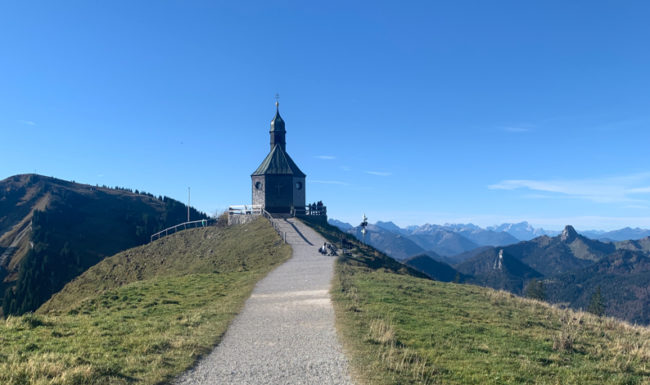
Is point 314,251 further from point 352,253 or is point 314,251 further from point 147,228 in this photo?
point 147,228

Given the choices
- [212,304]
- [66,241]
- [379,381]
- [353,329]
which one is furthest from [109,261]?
[66,241]

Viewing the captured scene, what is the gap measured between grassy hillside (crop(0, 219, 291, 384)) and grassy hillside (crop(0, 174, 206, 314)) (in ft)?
232

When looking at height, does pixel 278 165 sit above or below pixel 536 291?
above

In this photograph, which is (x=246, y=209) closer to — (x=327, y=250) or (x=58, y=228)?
(x=327, y=250)

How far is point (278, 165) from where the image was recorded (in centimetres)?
5916

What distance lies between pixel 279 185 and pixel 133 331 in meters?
44.2

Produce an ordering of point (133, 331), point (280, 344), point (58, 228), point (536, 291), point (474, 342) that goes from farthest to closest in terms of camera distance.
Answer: point (58, 228)
point (536, 291)
point (133, 331)
point (474, 342)
point (280, 344)

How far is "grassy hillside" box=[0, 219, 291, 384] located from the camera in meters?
9.95

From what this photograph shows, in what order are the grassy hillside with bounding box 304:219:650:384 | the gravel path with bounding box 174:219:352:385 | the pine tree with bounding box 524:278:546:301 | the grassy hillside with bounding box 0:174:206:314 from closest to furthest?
the gravel path with bounding box 174:219:352:385 < the grassy hillside with bounding box 304:219:650:384 < the grassy hillside with bounding box 0:174:206:314 < the pine tree with bounding box 524:278:546:301

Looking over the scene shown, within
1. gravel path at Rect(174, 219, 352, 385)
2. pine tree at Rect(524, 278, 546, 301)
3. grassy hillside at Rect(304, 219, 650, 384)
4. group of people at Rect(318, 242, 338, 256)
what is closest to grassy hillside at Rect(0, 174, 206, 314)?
group of people at Rect(318, 242, 338, 256)

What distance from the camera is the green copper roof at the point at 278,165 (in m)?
58.3

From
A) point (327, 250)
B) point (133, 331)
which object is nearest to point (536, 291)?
point (327, 250)

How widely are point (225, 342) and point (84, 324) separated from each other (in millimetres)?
6418

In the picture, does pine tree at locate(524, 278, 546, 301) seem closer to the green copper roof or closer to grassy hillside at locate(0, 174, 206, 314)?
the green copper roof
